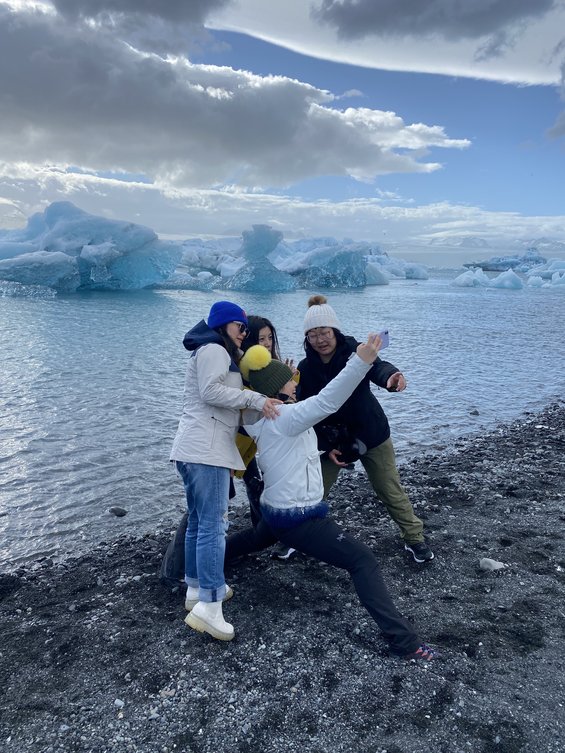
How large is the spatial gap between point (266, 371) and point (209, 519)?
1.12 metres

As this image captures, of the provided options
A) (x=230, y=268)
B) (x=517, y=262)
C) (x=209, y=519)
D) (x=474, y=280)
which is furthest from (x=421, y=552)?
(x=517, y=262)

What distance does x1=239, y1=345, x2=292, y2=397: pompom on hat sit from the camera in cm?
401

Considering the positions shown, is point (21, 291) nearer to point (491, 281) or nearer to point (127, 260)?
point (127, 260)

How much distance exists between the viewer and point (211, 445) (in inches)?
157

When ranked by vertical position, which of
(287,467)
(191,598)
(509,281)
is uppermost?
(287,467)

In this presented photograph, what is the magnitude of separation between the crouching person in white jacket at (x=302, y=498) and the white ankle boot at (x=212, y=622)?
2.43ft

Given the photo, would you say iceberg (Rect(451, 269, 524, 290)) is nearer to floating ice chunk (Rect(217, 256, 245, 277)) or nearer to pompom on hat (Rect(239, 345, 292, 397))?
floating ice chunk (Rect(217, 256, 245, 277))

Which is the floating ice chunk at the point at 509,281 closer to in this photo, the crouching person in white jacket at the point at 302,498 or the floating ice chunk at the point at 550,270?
the floating ice chunk at the point at 550,270

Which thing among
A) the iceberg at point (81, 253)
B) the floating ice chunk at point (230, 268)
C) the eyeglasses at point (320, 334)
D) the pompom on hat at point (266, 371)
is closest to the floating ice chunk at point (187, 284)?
the floating ice chunk at point (230, 268)

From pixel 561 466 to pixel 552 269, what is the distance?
7666 centimetres

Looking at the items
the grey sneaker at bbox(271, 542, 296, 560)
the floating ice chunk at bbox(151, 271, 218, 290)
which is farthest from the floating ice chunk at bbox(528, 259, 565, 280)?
the grey sneaker at bbox(271, 542, 296, 560)

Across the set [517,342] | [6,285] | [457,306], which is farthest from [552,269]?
[6,285]

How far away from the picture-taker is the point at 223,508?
4098mm

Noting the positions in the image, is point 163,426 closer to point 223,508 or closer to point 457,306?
point 223,508
